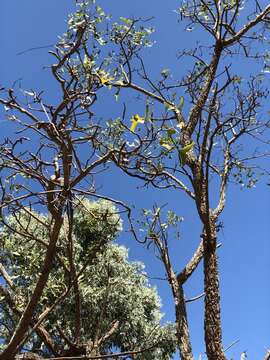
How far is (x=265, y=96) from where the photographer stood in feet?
20.4

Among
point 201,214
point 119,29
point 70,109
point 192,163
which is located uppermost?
point 119,29

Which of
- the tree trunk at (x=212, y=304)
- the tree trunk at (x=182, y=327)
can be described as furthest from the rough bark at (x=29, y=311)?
the tree trunk at (x=182, y=327)

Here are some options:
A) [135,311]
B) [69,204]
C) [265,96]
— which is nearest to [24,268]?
[69,204]

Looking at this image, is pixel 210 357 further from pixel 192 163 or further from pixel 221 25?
pixel 221 25

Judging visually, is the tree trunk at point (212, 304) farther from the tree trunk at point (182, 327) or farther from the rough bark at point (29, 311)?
the rough bark at point (29, 311)

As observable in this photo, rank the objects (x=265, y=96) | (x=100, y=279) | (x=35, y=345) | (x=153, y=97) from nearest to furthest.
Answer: (x=265, y=96) → (x=153, y=97) → (x=35, y=345) → (x=100, y=279)

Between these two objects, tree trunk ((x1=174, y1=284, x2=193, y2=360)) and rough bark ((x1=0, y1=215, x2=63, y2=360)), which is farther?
tree trunk ((x1=174, y1=284, x2=193, y2=360))

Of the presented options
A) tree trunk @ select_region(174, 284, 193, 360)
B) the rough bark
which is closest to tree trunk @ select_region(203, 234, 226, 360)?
tree trunk @ select_region(174, 284, 193, 360)

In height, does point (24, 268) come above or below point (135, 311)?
below

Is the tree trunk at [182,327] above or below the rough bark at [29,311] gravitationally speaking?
above

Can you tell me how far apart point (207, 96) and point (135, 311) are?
23.2ft

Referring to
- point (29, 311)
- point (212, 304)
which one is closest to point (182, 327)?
point (212, 304)

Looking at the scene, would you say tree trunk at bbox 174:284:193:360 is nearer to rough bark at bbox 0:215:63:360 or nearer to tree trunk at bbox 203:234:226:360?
tree trunk at bbox 203:234:226:360

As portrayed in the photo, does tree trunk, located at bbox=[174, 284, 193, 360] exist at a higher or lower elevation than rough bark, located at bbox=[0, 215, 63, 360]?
higher
